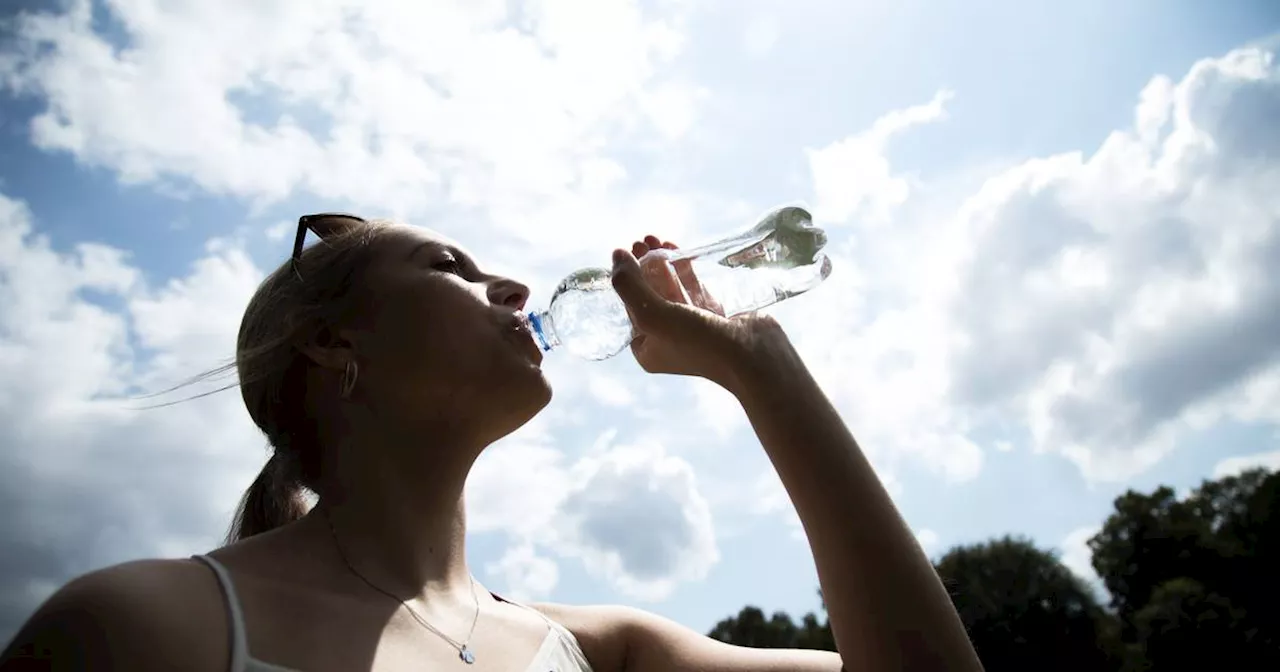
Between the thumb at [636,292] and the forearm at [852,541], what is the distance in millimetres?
369

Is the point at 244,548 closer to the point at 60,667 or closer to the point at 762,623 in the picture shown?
the point at 60,667

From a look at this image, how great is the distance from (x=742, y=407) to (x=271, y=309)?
183cm

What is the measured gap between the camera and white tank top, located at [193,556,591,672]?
1870mm

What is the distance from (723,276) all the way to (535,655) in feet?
7.87

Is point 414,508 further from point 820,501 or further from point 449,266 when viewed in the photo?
point 820,501

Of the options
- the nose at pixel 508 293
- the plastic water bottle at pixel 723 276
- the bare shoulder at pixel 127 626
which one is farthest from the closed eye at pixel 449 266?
the bare shoulder at pixel 127 626

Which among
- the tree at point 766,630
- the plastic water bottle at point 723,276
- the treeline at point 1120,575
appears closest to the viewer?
the plastic water bottle at point 723,276

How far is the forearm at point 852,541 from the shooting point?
2.11 m

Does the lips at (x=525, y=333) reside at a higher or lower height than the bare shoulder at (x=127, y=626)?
higher

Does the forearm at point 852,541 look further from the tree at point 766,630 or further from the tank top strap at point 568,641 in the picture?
the tree at point 766,630

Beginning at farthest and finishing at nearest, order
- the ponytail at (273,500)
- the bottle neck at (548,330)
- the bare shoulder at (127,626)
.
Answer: the bottle neck at (548,330) → the ponytail at (273,500) → the bare shoulder at (127,626)

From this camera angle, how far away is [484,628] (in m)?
2.49

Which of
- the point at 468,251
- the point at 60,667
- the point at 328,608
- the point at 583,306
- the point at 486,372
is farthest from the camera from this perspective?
→ the point at 583,306

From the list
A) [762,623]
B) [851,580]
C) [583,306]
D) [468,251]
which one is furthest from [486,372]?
[762,623]
